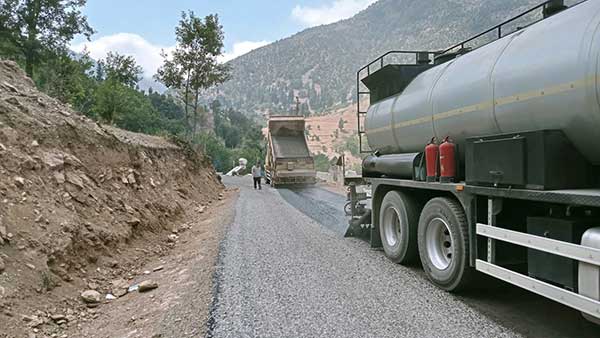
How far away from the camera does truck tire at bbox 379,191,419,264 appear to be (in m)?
6.16

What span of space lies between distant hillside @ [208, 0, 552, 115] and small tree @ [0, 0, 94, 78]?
8205 centimetres

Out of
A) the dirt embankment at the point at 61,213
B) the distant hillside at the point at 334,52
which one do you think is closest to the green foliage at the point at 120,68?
the dirt embankment at the point at 61,213

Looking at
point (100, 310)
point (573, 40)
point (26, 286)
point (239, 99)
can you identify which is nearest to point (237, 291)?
point (100, 310)

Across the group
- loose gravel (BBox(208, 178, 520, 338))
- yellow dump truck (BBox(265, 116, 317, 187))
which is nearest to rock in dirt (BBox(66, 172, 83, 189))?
loose gravel (BBox(208, 178, 520, 338))

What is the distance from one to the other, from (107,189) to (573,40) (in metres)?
8.06

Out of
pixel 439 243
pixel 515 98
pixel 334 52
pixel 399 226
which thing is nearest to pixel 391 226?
pixel 399 226

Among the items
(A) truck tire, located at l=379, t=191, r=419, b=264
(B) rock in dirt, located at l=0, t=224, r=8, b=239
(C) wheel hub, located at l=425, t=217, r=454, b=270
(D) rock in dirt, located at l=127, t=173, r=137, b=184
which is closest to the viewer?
(B) rock in dirt, located at l=0, t=224, r=8, b=239

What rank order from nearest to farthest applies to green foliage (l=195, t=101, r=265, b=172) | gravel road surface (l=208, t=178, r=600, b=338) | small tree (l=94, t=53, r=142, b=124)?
gravel road surface (l=208, t=178, r=600, b=338) → small tree (l=94, t=53, r=142, b=124) → green foliage (l=195, t=101, r=265, b=172)

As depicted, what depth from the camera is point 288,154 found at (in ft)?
76.5

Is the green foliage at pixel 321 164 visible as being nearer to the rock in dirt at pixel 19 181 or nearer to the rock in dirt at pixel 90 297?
the rock in dirt at pixel 19 181

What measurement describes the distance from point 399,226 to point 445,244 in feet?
4.46

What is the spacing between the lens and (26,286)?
4730 mm

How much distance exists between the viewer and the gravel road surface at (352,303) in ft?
13.0

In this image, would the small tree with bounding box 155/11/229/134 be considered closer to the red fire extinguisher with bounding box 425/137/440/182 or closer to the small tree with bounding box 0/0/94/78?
the small tree with bounding box 0/0/94/78
